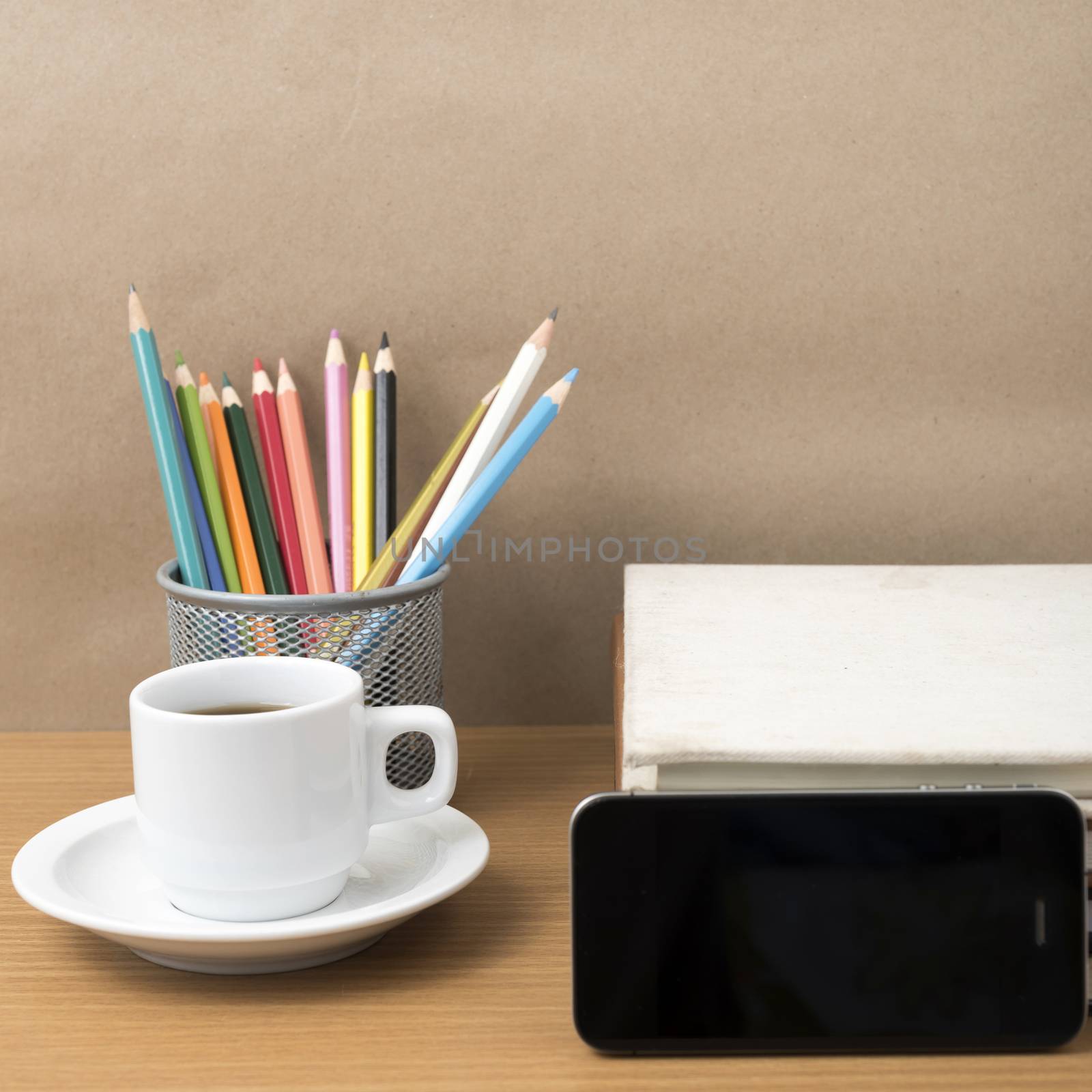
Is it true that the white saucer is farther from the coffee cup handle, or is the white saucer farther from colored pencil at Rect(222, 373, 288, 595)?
colored pencil at Rect(222, 373, 288, 595)

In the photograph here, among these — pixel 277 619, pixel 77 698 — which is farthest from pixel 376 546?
pixel 77 698

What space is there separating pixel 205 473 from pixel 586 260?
22cm

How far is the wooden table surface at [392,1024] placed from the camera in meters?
0.31

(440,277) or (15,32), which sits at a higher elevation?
(15,32)

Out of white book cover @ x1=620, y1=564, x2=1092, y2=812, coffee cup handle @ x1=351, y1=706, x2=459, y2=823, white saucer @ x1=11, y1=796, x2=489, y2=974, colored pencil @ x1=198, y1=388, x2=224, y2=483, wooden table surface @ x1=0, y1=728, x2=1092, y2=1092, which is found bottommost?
wooden table surface @ x1=0, y1=728, x2=1092, y2=1092

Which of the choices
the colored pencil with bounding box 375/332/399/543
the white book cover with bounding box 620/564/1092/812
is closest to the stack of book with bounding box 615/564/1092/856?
the white book cover with bounding box 620/564/1092/812

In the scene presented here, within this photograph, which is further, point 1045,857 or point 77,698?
point 77,698

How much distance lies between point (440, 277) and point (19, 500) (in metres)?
0.26

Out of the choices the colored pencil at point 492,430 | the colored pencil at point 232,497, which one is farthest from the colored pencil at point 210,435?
the colored pencil at point 492,430

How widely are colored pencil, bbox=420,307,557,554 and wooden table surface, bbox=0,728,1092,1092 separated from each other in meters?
0.16

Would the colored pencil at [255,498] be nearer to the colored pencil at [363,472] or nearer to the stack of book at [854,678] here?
the colored pencil at [363,472]

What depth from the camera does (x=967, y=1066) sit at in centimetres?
31

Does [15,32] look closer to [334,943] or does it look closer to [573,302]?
[573,302]

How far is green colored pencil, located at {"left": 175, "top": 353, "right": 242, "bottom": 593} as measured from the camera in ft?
1.75
